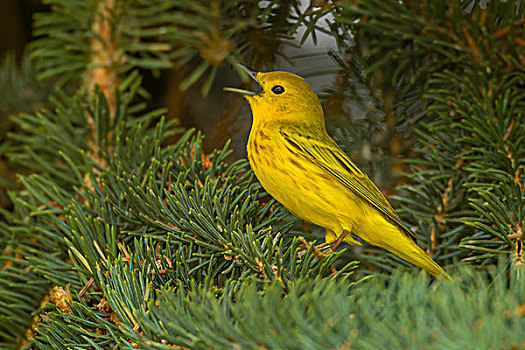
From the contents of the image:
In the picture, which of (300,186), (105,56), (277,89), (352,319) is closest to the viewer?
(352,319)

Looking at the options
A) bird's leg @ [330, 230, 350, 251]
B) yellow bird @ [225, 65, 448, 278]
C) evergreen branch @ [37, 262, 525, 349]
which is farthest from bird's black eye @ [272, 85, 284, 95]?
evergreen branch @ [37, 262, 525, 349]

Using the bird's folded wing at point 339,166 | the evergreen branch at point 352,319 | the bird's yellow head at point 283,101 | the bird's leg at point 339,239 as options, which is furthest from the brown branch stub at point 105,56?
the evergreen branch at point 352,319

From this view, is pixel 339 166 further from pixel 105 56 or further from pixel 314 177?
A: pixel 105 56

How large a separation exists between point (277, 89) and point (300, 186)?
21 centimetres

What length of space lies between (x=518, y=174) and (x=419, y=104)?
257mm

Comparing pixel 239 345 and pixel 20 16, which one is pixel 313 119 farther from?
pixel 20 16

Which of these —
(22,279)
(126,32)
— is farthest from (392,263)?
(126,32)

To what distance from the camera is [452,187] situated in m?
0.85

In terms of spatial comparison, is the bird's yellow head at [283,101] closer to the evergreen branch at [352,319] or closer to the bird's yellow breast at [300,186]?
the bird's yellow breast at [300,186]

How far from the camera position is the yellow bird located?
769 mm

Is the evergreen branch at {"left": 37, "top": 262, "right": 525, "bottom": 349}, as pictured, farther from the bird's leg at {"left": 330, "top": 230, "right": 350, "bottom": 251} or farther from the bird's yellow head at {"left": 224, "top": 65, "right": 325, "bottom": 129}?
the bird's yellow head at {"left": 224, "top": 65, "right": 325, "bottom": 129}

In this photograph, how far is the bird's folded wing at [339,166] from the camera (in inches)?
32.0

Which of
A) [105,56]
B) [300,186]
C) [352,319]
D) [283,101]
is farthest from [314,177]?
[105,56]

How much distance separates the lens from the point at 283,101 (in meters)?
0.92
